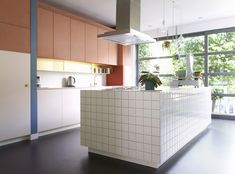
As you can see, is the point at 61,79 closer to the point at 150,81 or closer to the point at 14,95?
the point at 14,95

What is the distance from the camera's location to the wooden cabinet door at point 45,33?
410 cm

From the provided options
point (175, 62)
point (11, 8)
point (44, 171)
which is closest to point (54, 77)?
point (11, 8)

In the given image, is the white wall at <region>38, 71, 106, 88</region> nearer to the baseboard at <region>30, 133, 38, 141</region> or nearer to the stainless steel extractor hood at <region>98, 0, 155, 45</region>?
the baseboard at <region>30, 133, 38, 141</region>

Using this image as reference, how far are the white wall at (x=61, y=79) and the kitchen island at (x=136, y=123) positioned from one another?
205 centimetres

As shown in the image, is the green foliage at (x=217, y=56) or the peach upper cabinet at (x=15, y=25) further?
the green foliage at (x=217, y=56)

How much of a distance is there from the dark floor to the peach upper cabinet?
172 centimetres

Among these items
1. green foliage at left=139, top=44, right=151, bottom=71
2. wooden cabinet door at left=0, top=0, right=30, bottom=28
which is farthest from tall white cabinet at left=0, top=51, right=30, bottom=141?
green foliage at left=139, top=44, right=151, bottom=71

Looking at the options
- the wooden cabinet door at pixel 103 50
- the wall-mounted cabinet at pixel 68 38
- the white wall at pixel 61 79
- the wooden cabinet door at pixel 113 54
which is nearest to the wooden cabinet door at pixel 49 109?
the white wall at pixel 61 79

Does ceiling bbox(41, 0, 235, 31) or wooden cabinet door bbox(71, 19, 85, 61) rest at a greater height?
ceiling bbox(41, 0, 235, 31)

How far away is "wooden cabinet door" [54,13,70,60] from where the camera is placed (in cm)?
444

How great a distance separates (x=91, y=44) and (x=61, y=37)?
3.43 feet

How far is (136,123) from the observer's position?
2.49 m

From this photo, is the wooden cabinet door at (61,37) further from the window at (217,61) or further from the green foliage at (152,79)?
the window at (217,61)

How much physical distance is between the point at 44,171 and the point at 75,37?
11.3ft
